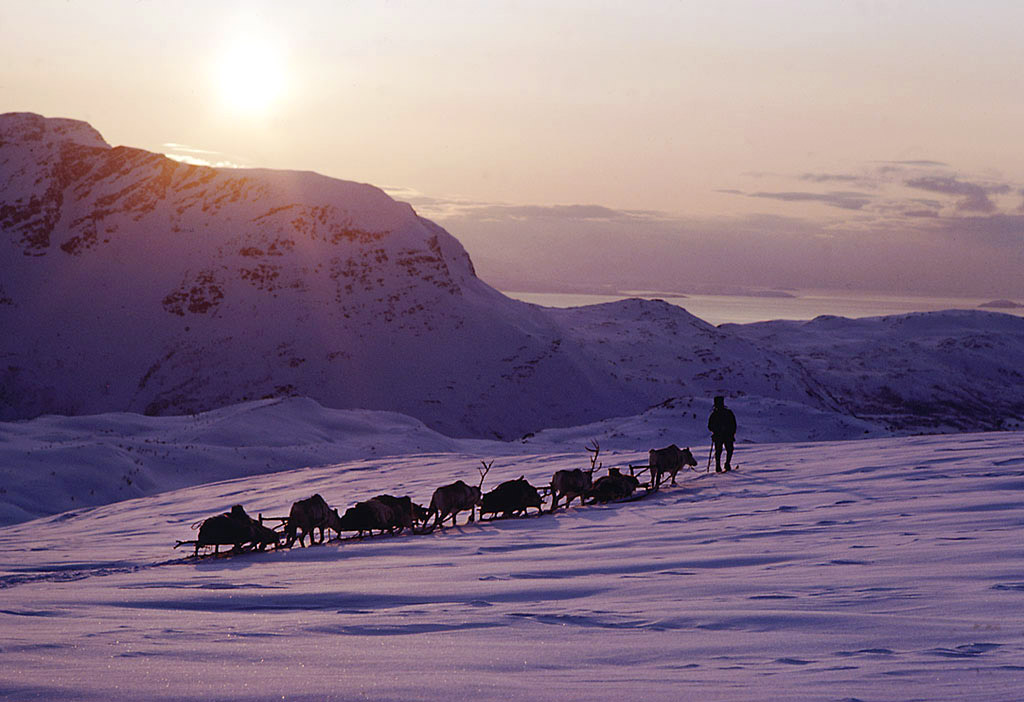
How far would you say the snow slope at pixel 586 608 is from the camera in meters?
4.18

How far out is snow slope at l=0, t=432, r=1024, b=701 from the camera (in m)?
4.18

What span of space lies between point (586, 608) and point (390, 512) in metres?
5.72

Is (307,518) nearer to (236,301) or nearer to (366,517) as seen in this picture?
(366,517)

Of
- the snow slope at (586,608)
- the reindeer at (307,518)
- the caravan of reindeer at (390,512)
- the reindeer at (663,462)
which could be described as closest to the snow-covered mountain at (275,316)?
the reindeer at (663,462)

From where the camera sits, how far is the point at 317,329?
285 ft

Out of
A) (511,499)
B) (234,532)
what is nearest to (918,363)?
(511,499)

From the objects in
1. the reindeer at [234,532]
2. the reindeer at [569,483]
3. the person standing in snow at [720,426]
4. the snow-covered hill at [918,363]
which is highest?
the snow-covered hill at [918,363]

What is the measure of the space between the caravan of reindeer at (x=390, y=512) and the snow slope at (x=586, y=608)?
0.28 m

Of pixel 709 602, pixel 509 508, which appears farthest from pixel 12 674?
pixel 509 508

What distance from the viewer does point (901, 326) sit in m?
129

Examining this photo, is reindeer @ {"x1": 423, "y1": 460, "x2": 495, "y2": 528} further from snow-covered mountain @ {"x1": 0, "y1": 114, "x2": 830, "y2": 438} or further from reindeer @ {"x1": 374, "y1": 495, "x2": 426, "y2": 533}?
snow-covered mountain @ {"x1": 0, "y1": 114, "x2": 830, "y2": 438}

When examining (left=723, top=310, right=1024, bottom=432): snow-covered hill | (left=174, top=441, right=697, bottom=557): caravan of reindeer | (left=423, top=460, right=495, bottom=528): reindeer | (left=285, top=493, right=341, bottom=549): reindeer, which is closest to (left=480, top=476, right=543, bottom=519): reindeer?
(left=174, top=441, right=697, bottom=557): caravan of reindeer

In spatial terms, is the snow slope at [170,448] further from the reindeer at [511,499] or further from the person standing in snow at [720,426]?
the person standing in snow at [720,426]

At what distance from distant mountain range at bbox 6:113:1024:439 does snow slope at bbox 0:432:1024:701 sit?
2443 inches
